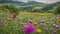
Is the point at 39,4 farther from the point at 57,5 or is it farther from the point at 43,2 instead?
the point at 57,5

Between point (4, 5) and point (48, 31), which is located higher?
point (48, 31)

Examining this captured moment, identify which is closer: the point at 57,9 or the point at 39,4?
the point at 39,4

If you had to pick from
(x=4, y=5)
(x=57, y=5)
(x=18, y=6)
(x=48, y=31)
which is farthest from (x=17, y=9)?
(x=48, y=31)

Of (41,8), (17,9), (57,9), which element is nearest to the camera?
(17,9)

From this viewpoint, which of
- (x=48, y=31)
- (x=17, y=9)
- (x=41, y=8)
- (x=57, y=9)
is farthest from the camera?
(x=57, y=9)

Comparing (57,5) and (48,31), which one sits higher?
(48,31)

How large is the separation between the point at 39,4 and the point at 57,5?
1.04ft

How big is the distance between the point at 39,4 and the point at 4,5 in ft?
1.81

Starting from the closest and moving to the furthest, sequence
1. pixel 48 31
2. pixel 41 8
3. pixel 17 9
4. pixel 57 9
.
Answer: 1. pixel 48 31
2. pixel 17 9
3. pixel 41 8
4. pixel 57 9

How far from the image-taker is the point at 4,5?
2879 mm

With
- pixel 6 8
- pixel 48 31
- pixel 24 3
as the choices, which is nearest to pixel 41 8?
pixel 24 3

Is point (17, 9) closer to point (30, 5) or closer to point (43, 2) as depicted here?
point (30, 5)

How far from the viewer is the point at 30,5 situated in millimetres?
2762

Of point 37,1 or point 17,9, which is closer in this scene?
point 17,9
